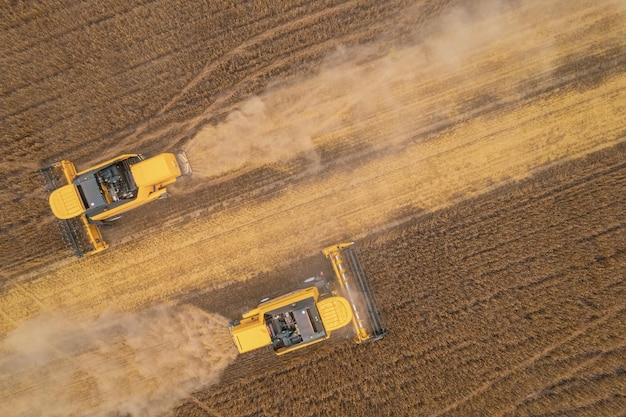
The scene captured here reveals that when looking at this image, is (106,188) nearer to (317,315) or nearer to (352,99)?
(317,315)

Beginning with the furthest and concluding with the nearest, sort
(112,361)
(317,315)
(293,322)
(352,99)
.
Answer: (112,361)
(352,99)
(293,322)
(317,315)

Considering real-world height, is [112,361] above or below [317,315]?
above

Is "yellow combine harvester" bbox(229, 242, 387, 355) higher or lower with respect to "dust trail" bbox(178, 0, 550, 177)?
lower

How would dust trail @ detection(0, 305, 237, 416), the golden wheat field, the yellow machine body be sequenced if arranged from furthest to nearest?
dust trail @ detection(0, 305, 237, 416)
the golden wheat field
the yellow machine body

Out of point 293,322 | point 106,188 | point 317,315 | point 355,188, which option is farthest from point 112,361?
point 355,188

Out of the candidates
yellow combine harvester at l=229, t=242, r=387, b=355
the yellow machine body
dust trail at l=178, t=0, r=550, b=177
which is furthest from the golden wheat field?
the yellow machine body

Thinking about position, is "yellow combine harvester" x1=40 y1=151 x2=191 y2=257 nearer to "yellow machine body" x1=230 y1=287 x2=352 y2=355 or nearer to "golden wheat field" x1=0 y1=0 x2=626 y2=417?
"golden wheat field" x1=0 y1=0 x2=626 y2=417

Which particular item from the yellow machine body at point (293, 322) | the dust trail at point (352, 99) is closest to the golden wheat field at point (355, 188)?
the dust trail at point (352, 99)
